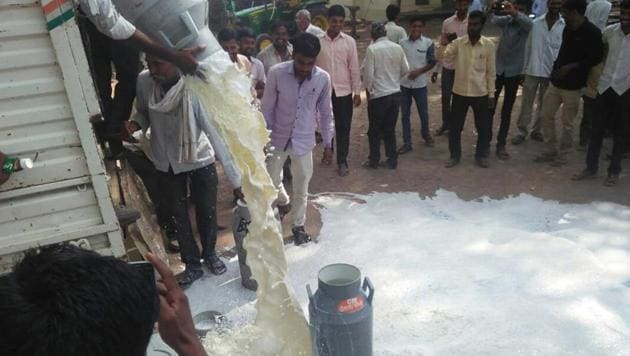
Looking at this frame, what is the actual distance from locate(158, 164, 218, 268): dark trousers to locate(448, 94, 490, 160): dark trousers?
3.68 meters

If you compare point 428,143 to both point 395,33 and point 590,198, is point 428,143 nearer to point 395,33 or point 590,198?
point 395,33

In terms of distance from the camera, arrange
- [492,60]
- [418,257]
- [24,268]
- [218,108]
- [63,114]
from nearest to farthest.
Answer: [24,268] → [63,114] → [218,108] → [418,257] → [492,60]

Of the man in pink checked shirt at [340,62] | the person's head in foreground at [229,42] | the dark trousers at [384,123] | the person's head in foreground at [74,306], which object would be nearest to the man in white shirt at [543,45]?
the dark trousers at [384,123]

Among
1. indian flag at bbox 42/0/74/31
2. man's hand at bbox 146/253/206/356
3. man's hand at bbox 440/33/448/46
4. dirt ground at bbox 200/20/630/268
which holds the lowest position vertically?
dirt ground at bbox 200/20/630/268

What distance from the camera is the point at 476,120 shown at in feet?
21.4

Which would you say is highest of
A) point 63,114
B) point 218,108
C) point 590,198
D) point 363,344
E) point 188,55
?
point 188,55

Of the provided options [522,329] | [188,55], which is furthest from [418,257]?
[188,55]

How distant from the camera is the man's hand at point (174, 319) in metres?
1.42

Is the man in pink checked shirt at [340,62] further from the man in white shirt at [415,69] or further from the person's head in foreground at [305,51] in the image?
the person's head in foreground at [305,51]

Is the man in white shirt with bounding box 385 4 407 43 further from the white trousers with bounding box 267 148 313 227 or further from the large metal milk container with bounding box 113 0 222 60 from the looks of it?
the large metal milk container with bounding box 113 0 222 60

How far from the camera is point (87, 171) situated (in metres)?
2.64

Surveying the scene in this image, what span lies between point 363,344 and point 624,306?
2206mm

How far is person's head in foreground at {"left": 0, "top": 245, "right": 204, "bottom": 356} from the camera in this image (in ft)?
3.12

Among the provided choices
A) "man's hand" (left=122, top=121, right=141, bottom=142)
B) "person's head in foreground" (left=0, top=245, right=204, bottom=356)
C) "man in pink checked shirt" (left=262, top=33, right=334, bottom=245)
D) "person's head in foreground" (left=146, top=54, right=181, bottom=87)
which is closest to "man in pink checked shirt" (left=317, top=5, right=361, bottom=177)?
"man in pink checked shirt" (left=262, top=33, right=334, bottom=245)
